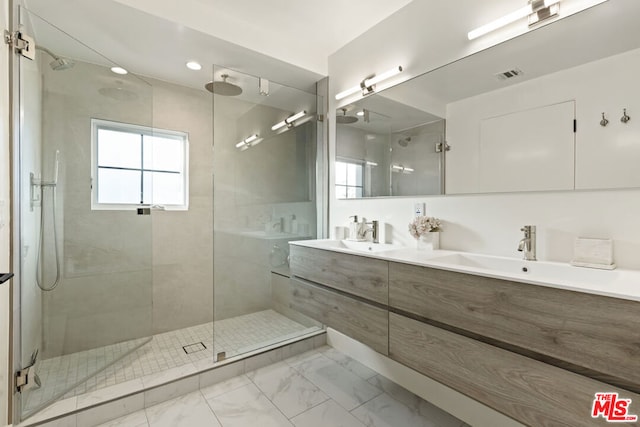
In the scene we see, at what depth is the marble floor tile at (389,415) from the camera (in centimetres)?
166

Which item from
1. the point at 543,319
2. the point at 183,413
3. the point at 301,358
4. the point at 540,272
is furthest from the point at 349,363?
the point at 543,319

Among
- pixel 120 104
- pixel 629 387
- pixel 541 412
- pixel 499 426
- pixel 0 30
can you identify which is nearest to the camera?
pixel 629 387

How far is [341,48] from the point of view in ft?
8.25

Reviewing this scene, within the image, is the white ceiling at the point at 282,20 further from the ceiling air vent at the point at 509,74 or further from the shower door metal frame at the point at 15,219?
the ceiling air vent at the point at 509,74

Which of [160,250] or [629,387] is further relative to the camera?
[160,250]

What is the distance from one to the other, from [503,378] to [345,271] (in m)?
0.89

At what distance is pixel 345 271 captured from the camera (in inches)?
69.4

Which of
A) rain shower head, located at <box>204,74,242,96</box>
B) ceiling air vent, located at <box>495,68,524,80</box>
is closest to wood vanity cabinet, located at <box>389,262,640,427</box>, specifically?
ceiling air vent, located at <box>495,68,524,80</box>

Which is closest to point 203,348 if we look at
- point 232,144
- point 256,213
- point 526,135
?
point 256,213

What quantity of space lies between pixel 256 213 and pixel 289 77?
4.09 ft

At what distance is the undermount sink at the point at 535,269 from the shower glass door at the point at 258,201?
1.34 meters

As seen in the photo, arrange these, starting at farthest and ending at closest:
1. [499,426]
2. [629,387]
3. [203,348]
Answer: [203,348], [499,426], [629,387]

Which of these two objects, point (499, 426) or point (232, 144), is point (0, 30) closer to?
point (232, 144)

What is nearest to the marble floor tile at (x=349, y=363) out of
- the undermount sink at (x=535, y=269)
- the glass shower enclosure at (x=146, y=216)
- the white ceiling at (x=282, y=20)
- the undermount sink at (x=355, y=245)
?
the glass shower enclosure at (x=146, y=216)
